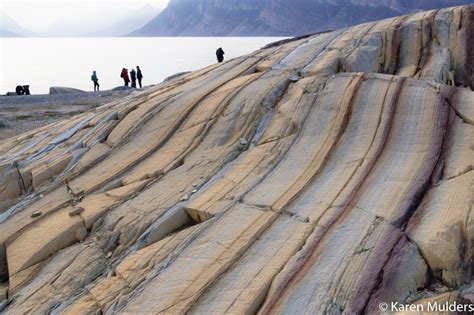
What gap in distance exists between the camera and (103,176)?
14.4 metres

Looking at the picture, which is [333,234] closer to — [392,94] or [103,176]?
[392,94]

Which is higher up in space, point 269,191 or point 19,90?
point 19,90

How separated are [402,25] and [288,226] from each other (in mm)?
12642

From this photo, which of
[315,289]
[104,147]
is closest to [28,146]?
[104,147]

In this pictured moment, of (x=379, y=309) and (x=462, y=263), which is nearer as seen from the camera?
(x=379, y=309)

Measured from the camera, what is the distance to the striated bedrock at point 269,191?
834 centimetres
